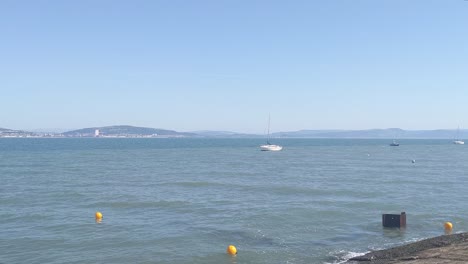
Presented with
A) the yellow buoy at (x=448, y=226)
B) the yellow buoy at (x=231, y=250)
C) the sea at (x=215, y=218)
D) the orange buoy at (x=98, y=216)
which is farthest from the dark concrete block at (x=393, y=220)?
the orange buoy at (x=98, y=216)

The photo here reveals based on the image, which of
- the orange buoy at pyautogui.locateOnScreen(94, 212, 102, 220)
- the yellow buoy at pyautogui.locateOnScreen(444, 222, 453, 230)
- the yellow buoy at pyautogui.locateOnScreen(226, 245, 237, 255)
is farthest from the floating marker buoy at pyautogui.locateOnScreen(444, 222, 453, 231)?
the orange buoy at pyautogui.locateOnScreen(94, 212, 102, 220)

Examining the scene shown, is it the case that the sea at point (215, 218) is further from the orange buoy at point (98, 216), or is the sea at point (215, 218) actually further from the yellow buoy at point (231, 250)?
the orange buoy at point (98, 216)

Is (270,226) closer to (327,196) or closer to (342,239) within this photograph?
(342,239)

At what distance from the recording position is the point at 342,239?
2500cm

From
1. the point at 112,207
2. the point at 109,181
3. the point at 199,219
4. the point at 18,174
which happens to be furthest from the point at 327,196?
the point at 18,174

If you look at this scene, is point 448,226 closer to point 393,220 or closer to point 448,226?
point 448,226

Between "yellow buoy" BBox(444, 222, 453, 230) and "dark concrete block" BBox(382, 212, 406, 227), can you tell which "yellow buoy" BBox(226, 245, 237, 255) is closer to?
"dark concrete block" BBox(382, 212, 406, 227)

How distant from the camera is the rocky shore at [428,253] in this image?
17.1 metres

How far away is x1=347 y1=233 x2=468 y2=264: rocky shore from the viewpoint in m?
17.1

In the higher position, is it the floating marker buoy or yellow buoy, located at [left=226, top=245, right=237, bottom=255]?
the floating marker buoy

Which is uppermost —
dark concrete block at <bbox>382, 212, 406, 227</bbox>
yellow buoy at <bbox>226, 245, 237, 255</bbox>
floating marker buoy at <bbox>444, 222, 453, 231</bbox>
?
dark concrete block at <bbox>382, 212, 406, 227</bbox>

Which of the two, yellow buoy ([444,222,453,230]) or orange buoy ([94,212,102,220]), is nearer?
yellow buoy ([444,222,453,230])

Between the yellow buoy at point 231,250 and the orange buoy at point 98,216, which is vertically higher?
the orange buoy at point 98,216

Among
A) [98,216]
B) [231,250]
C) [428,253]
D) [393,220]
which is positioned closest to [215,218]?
[98,216]
